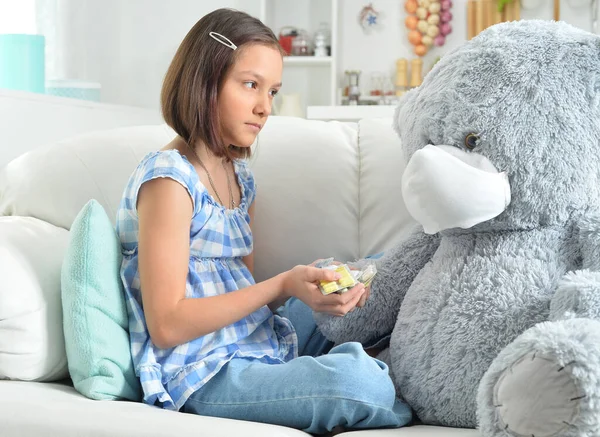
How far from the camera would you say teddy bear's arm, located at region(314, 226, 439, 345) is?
1.27m

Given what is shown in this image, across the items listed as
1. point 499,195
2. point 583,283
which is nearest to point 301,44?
point 499,195

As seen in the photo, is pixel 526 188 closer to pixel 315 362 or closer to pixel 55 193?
pixel 315 362

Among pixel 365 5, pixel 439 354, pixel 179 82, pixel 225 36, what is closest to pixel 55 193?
pixel 179 82

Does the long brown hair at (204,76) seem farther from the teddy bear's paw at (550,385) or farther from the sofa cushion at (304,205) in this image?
the teddy bear's paw at (550,385)

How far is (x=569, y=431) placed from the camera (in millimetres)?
765

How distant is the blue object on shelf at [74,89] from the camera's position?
2746 millimetres

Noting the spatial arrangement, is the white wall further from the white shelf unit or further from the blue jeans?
the blue jeans

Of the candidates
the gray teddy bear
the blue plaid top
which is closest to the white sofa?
the blue plaid top

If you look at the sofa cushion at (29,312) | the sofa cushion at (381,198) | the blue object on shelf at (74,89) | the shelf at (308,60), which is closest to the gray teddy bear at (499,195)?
the sofa cushion at (381,198)

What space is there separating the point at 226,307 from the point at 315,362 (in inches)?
7.0

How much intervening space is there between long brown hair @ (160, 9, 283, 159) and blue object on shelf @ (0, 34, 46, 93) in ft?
4.09

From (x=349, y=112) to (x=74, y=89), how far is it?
48.5 inches

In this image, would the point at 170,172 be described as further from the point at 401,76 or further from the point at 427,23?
the point at 427,23

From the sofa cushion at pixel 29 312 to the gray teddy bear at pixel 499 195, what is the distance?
1.73 feet
